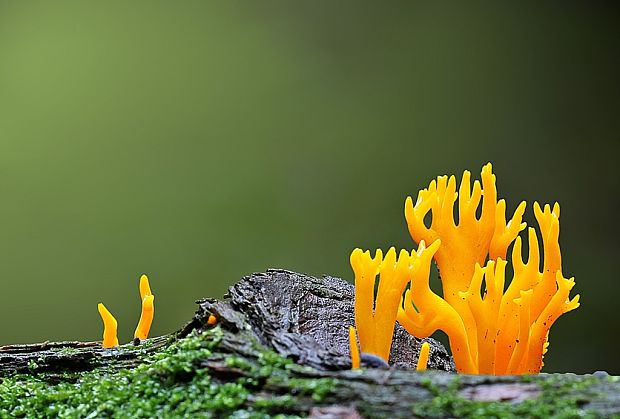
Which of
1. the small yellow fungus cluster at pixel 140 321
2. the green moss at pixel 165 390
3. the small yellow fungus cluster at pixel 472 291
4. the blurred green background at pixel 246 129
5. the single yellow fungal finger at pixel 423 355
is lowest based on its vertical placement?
the green moss at pixel 165 390

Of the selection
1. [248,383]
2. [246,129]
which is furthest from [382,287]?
[246,129]

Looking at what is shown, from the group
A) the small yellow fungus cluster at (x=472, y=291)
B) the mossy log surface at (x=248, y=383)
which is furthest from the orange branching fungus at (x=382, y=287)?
the mossy log surface at (x=248, y=383)

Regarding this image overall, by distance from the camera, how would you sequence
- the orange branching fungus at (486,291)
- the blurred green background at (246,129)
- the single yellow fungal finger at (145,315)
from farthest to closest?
the blurred green background at (246,129) < the single yellow fungal finger at (145,315) < the orange branching fungus at (486,291)

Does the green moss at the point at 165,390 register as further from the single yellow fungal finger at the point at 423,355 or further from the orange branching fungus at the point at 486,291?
the orange branching fungus at the point at 486,291

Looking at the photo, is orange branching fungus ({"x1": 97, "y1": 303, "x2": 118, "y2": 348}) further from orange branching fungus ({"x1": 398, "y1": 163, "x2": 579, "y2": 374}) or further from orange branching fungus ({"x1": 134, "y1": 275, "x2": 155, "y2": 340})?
orange branching fungus ({"x1": 398, "y1": 163, "x2": 579, "y2": 374})

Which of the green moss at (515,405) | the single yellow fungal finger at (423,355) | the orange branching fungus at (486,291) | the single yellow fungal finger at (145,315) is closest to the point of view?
the green moss at (515,405)

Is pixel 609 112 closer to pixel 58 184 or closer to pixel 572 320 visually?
pixel 572 320

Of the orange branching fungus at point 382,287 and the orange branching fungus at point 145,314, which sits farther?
the orange branching fungus at point 145,314
